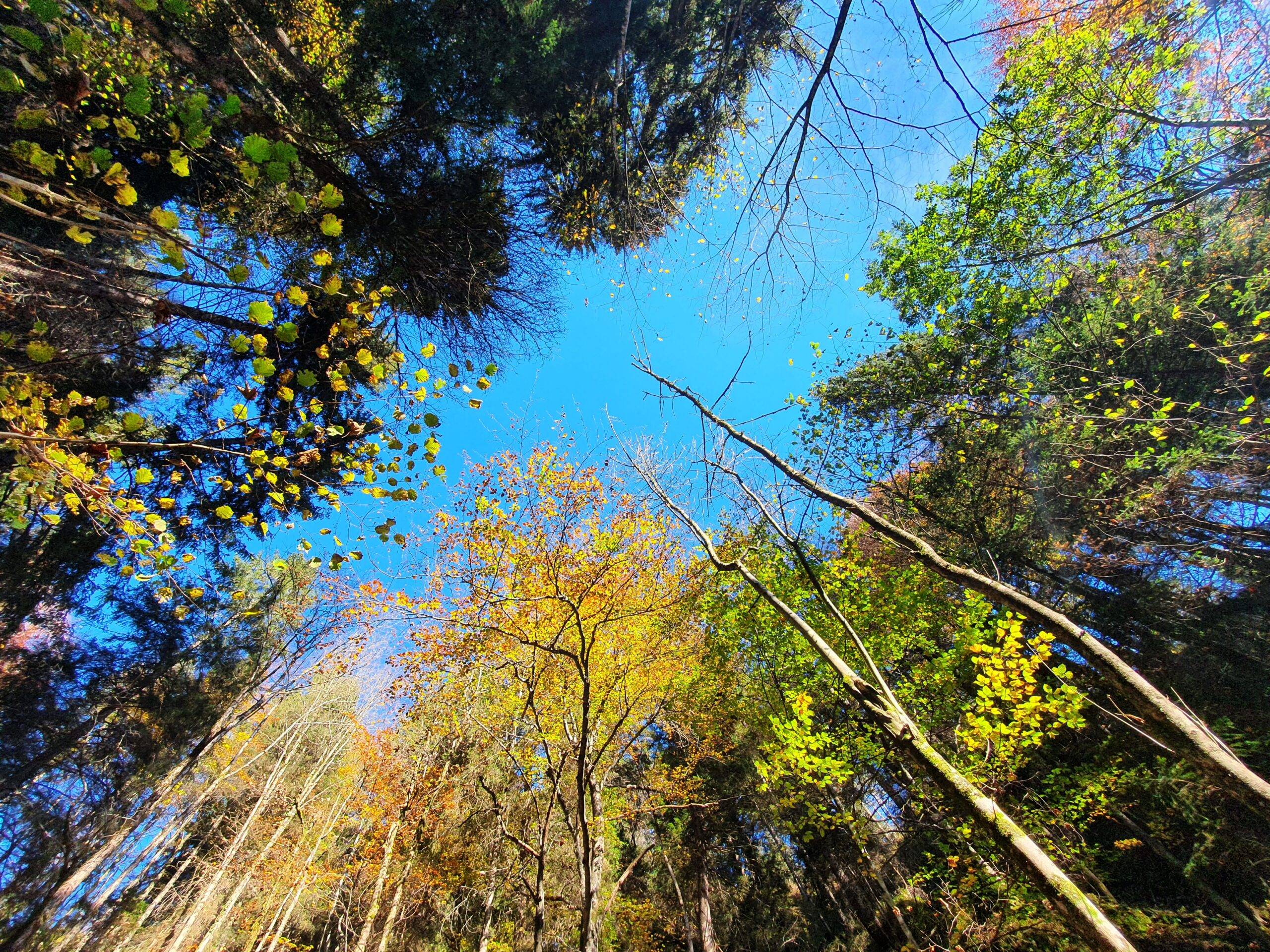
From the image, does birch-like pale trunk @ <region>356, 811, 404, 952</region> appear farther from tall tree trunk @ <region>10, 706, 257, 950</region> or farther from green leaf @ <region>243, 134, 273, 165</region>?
green leaf @ <region>243, 134, 273, 165</region>

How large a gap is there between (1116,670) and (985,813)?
1.58ft

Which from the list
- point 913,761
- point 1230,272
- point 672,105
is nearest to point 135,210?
point 672,105

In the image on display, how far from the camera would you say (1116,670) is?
1099mm

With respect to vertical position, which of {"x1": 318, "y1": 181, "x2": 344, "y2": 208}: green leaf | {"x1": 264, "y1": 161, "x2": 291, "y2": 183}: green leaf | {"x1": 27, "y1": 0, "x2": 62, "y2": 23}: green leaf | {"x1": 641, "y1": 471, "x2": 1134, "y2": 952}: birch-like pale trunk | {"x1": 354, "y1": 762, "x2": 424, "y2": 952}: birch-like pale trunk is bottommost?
{"x1": 641, "y1": 471, "x2": 1134, "y2": 952}: birch-like pale trunk

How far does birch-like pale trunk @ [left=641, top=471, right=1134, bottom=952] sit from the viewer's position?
944 mm

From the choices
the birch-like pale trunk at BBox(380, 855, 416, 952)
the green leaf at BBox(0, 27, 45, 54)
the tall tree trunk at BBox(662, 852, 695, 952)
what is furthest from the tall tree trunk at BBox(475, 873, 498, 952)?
the green leaf at BBox(0, 27, 45, 54)

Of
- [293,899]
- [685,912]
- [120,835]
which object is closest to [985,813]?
[120,835]

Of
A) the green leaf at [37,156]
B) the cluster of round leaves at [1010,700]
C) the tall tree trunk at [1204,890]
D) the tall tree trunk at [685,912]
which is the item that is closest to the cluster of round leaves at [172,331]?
the green leaf at [37,156]

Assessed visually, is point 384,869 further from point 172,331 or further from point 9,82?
point 9,82

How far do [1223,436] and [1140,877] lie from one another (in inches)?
371

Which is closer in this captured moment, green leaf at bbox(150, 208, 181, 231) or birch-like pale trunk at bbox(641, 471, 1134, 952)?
birch-like pale trunk at bbox(641, 471, 1134, 952)

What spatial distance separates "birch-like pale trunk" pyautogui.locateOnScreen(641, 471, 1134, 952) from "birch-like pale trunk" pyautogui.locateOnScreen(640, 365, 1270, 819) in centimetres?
38

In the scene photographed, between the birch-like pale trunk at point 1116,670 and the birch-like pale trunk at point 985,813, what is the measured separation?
15.1 inches

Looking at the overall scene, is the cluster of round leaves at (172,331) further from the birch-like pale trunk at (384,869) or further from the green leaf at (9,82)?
the birch-like pale trunk at (384,869)
